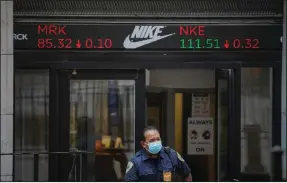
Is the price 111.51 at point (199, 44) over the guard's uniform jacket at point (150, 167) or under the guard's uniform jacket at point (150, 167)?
over

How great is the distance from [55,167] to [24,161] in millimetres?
579

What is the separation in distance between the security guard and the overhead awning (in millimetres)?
2715

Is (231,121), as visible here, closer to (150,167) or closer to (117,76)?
(117,76)

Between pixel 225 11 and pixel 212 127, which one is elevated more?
pixel 225 11

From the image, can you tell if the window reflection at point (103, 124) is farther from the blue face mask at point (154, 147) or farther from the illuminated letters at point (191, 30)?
the blue face mask at point (154, 147)

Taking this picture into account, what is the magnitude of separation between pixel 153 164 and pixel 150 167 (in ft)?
0.23

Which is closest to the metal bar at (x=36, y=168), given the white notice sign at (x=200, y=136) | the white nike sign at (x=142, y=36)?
the white nike sign at (x=142, y=36)

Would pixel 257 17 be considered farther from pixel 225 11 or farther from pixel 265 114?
pixel 265 114

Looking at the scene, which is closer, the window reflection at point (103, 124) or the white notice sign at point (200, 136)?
the window reflection at point (103, 124)

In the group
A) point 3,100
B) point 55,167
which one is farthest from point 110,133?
point 3,100

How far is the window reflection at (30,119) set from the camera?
9.12 metres

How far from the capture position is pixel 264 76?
922 centimetres

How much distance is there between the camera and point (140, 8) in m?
9.05

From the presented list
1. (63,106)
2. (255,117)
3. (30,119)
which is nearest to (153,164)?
(63,106)
